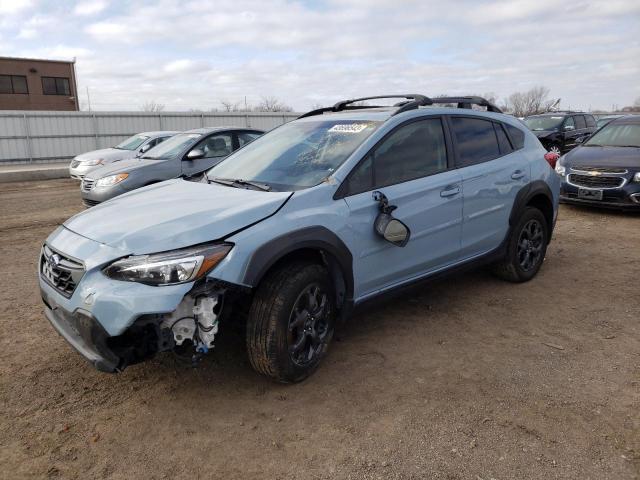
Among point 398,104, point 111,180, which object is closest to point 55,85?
point 111,180

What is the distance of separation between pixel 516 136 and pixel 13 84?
143ft

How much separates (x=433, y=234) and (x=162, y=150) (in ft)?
22.4

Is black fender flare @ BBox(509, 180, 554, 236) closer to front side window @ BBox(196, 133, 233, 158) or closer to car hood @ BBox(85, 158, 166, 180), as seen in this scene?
front side window @ BBox(196, 133, 233, 158)

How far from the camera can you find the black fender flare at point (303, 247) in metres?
2.80

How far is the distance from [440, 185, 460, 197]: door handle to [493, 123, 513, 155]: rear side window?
0.94 meters

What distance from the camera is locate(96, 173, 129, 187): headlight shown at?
8117 millimetres

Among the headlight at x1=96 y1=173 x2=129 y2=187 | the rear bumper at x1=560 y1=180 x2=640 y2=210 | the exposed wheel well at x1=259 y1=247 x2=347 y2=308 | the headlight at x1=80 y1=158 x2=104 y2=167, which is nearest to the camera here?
the exposed wheel well at x1=259 y1=247 x2=347 y2=308

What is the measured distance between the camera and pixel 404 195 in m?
3.63

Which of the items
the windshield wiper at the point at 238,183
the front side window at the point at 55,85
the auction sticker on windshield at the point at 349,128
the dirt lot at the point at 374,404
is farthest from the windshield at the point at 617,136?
the front side window at the point at 55,85

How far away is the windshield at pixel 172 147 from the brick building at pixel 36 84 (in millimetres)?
36094

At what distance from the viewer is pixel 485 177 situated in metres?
4.32

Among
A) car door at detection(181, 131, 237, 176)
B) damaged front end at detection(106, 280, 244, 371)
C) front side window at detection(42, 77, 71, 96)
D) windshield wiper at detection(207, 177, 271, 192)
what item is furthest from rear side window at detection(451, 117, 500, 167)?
front side window at detection(42, 77, 71, 96)

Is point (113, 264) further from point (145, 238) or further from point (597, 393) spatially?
point (597, 393)

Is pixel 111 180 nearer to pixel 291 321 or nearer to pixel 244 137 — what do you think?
pixel 244 137
